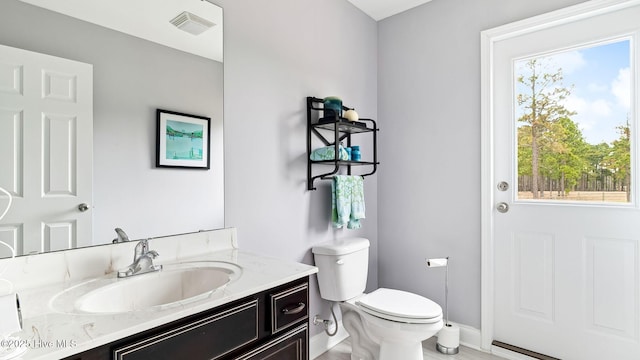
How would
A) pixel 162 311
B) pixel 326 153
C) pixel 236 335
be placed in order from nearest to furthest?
pixel 162 311 < pixel 236 335 < pixel 326 153

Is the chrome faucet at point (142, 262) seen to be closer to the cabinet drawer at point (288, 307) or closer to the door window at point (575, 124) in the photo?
the cabinet drawer at point (288, 307)

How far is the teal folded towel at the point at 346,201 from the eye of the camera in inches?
79.9

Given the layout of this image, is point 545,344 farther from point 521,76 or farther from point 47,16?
point 47,16

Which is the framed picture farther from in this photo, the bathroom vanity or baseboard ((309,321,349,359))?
baseboard ((309,321,349,359))

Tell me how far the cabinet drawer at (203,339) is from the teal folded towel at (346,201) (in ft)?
3.49

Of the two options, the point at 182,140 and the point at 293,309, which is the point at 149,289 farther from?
the point at 182,140

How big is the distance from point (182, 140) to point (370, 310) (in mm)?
1248

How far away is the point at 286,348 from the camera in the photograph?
1140mm

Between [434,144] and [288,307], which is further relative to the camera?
[434,144]

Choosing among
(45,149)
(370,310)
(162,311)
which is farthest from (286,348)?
(45,149)

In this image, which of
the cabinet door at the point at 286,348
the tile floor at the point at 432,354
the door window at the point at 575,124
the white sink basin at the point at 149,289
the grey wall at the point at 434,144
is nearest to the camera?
the white sink basin at the point at 149,289

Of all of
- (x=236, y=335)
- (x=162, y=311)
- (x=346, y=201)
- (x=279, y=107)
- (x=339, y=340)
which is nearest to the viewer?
(x=162, y=311)

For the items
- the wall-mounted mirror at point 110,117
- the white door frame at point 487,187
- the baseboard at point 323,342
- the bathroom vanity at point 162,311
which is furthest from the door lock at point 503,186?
the wall-mounted mirror at point 110,117

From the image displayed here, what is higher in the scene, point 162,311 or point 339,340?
point 162,311
